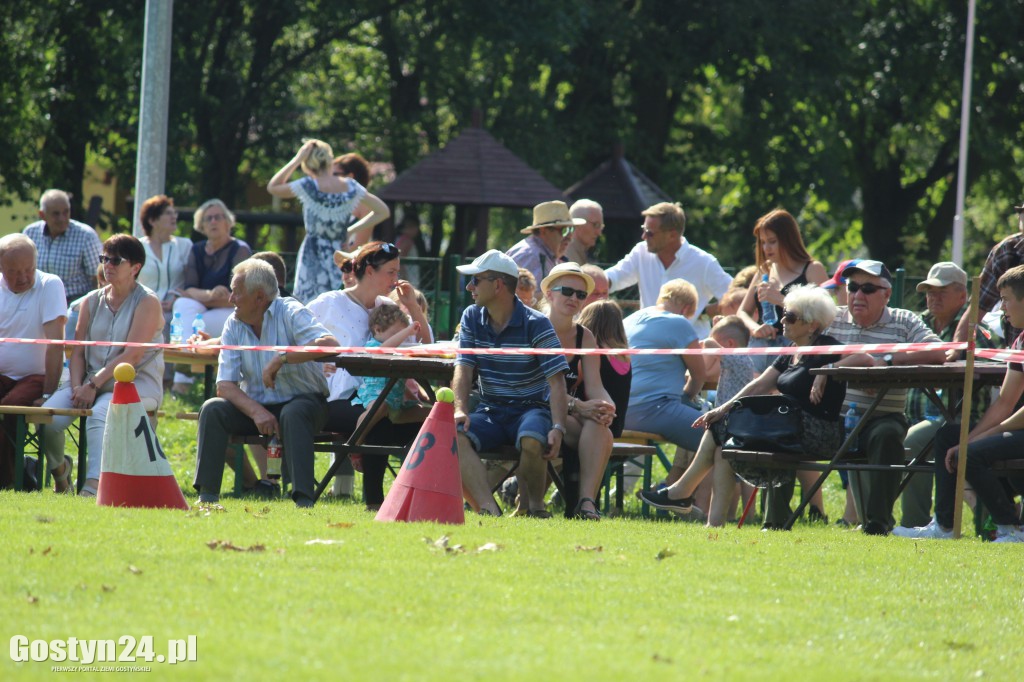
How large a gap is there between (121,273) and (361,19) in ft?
50.4

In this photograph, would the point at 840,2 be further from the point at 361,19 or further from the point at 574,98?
the point at 361,19

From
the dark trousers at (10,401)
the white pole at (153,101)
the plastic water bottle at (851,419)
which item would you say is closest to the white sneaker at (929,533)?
the plastic water bottle at (851,419)

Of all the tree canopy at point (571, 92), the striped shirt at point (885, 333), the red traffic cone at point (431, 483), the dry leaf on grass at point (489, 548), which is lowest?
the dry leaf on grass at point (489, 548)

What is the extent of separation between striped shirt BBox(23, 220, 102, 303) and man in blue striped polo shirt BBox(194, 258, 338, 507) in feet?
14.7

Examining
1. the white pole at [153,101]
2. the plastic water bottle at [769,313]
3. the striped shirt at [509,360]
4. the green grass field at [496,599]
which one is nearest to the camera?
the green grass field at [496,599]

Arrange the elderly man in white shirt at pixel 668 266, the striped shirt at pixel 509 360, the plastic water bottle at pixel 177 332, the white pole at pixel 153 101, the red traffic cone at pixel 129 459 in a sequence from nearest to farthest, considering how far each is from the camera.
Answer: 1. the red traffic cone at pixel 129 459
2. the striped shirt at pixel 509 360
3. the plastic water bottle at pixel 177 332
4. the elderly man in white shirt at pixel 668 266
5. the white pole at pixel 153 101

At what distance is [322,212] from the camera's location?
491 inches

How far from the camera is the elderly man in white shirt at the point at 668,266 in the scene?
39.3 feet

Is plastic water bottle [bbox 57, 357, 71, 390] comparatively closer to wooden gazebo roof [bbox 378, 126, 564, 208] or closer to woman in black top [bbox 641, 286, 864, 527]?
woman in black top [bbox 641, 286, 864, 527]

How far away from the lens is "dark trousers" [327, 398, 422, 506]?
9.39 meters

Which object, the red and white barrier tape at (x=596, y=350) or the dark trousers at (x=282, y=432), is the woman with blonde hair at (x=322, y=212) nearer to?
the red and white barrier tape at (x=596, y=350)

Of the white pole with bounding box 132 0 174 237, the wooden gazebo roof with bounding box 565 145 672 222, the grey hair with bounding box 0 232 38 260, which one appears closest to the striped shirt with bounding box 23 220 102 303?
the white pole with bounding box 132 0 174 237

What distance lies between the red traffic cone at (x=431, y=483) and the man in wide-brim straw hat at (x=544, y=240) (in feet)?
13.8

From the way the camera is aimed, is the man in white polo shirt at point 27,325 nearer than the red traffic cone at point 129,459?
No
